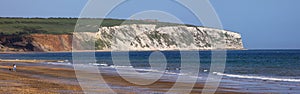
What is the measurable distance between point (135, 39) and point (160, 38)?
342 inches

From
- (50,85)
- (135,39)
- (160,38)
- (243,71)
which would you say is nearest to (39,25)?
(135,39)

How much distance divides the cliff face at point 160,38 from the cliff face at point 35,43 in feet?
31.5

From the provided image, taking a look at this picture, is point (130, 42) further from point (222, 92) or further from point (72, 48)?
point (222, 92)

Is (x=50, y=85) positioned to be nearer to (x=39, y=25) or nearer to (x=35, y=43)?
(x=35, y=43)

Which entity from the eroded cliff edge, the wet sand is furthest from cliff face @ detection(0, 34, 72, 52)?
the wet sand

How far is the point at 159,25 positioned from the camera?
163 meters

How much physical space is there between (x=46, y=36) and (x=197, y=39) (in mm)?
47446

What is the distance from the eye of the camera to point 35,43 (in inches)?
5472

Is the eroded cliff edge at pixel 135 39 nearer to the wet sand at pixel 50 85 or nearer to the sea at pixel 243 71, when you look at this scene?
the sea at pixel 243 71

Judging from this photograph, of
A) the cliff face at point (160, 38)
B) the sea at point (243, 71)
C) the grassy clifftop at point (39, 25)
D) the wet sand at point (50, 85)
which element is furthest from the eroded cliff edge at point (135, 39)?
the wet sand at point (50, 85)

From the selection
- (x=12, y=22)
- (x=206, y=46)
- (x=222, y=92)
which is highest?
(x=12, y=22)

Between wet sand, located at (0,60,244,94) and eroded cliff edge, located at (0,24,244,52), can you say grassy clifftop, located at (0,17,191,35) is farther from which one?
wet sand, located at (0,60,244,94)

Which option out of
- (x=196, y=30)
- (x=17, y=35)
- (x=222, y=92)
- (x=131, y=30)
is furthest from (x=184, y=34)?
(x=222, y=92)

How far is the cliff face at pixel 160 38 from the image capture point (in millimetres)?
149875
